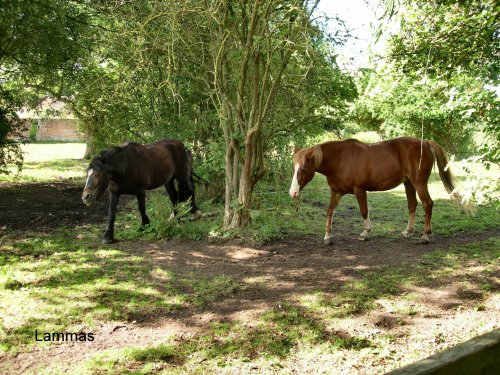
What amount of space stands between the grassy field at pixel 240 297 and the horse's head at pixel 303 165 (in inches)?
38.5

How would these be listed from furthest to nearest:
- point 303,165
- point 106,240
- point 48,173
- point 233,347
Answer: point 48,173 → point 106,240 → point 303,165 → point 233,347

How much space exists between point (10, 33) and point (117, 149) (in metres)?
6.26

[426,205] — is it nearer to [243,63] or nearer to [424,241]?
[424,241]

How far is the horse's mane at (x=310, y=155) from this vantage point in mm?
7379

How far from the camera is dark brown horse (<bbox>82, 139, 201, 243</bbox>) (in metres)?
7.61

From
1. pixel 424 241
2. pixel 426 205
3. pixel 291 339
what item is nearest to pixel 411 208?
pixel 426 205

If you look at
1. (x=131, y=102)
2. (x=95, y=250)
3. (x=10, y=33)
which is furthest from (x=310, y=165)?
(x=10, y=33)

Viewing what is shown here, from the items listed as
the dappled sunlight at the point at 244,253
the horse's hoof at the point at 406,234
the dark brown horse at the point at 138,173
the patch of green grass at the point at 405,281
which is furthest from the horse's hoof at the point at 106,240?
the horse's hoof at the point at 406,234

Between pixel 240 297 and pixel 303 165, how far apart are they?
113 inches

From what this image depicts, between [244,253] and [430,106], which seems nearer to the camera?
[244,253]

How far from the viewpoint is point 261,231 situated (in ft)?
25.5

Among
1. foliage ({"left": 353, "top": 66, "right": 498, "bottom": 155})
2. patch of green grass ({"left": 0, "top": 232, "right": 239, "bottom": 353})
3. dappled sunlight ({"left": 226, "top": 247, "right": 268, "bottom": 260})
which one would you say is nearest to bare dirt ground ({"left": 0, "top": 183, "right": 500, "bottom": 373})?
dappled sunlight ({"left": 226, "top": 247, "right": 268, "bottom": 260})

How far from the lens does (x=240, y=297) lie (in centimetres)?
520

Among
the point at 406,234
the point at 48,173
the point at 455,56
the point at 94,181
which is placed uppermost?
the point at 455,56
